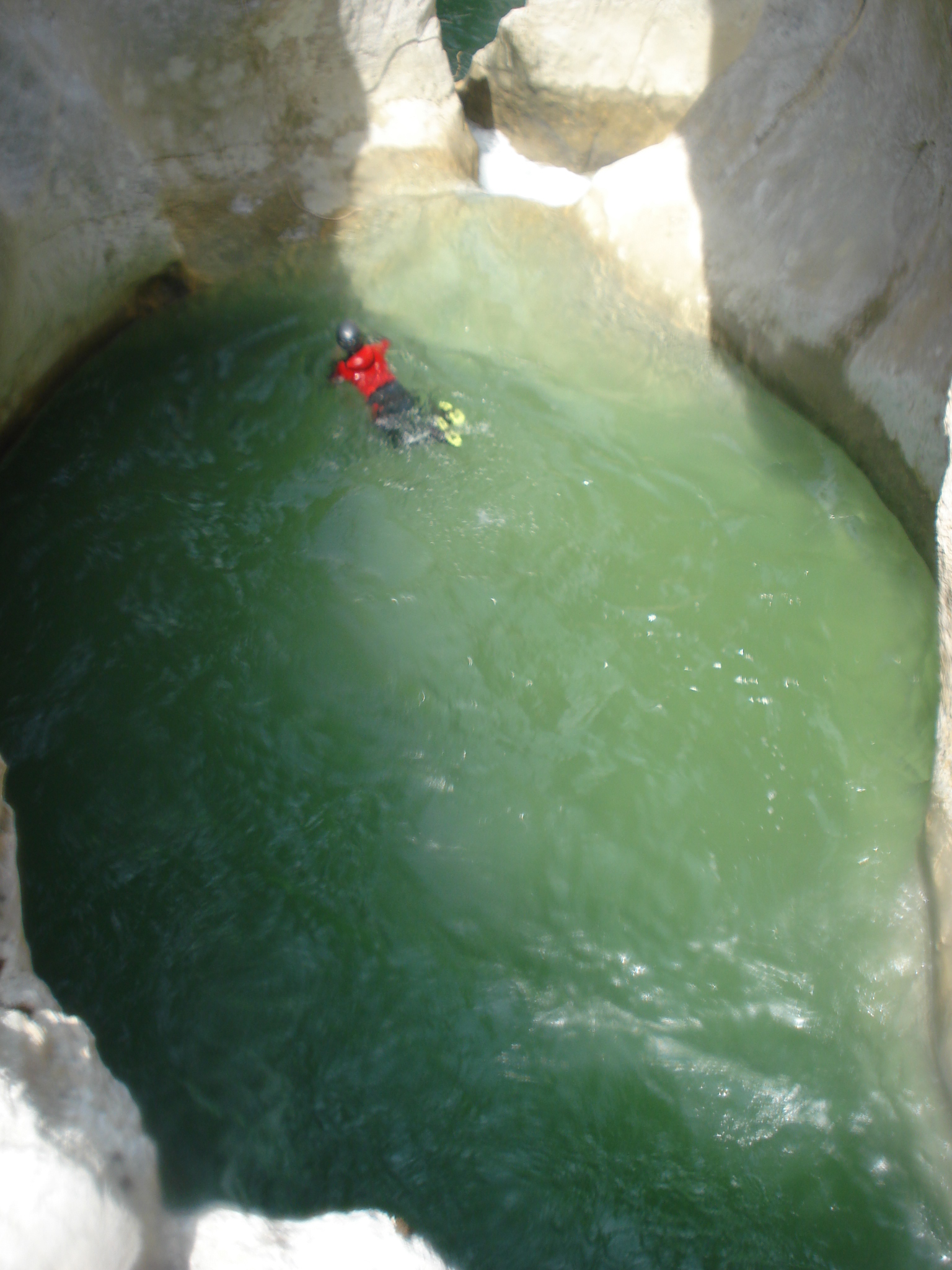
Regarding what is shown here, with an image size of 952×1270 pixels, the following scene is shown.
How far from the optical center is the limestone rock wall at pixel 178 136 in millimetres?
4332

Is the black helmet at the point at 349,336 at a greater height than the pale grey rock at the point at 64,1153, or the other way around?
the black helmet at the point at 349,336

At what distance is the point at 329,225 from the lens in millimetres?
5402

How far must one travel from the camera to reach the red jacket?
14.8 feet

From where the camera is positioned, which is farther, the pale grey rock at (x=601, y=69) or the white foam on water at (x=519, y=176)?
Result: the white foam on water at (x=519, y=176)

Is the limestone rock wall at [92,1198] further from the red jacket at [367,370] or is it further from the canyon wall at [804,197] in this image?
the red jacket at [367,370]

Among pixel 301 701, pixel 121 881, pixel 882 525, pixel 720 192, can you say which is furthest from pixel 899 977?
pixel 720 192

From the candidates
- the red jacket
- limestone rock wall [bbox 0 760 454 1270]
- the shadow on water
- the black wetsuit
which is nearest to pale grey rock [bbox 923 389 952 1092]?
the shadow on water

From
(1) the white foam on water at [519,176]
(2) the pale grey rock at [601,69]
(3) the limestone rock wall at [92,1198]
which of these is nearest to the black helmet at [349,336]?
(1) the white foam on water at [519,176]

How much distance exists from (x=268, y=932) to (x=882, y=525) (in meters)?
3.63

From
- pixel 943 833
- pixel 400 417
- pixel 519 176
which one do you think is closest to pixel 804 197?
pixel 519 176

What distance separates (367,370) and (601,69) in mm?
3115

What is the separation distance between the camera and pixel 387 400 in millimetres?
4438

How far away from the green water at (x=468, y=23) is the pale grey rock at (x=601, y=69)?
1841 mm

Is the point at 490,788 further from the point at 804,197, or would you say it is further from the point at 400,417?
the point at 804,197
